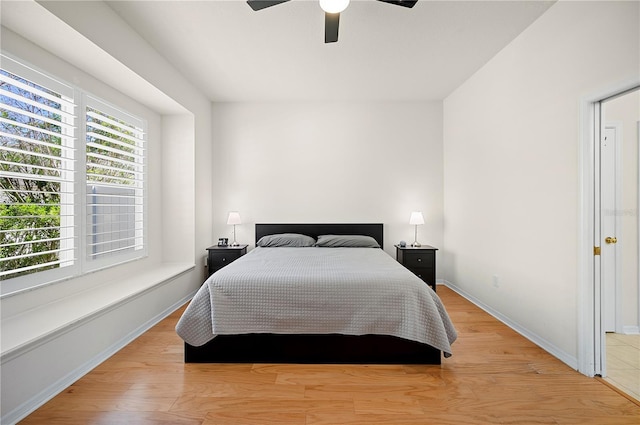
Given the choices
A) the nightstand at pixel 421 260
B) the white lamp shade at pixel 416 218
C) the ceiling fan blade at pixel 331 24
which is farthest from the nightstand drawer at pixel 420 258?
the ceiling fan blade at pixel 331 24

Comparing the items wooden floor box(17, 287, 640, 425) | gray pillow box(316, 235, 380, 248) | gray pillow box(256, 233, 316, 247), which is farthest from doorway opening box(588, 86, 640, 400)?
gray pillow box(256, 233, 316, 247)

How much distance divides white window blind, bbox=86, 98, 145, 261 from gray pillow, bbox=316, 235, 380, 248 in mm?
2112

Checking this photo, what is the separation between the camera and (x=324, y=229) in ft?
13.4

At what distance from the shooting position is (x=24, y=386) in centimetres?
157

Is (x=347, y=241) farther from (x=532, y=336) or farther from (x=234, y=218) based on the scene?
(x=532, y=336)

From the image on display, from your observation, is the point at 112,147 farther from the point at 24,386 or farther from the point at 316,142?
the point at 316,142

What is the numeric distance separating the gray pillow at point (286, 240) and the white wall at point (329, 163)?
40cm

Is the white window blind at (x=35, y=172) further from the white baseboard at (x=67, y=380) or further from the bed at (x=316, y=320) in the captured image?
the bed at (x=316, y=320)

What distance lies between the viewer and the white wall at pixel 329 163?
416 centimetres

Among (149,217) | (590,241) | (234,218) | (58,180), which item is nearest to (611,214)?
(590,241)

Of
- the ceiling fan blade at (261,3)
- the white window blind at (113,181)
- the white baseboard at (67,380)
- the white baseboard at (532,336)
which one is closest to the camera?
the white baseboard at (67,380)

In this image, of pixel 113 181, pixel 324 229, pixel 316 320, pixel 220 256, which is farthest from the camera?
pixel 324 229

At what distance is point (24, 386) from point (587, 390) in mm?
3225

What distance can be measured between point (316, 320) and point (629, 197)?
2.79 m
